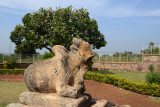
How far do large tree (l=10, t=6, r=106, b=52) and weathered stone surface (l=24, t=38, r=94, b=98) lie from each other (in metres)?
12.9

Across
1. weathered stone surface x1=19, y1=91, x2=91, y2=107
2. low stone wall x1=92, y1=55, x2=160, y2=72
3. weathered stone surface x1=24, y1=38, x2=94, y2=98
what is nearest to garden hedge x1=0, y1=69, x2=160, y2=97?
weathered stone surface x1=19, y1=91, x2=91, y2=107

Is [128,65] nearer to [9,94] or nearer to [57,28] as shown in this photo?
[57,28]

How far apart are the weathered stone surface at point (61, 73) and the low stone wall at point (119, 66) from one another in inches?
740

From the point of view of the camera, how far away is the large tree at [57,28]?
17203mm

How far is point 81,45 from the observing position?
3.89 metres

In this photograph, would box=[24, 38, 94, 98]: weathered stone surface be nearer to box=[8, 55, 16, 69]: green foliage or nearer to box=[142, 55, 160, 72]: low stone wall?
box=[8, 55, 16, 69]: green foliage

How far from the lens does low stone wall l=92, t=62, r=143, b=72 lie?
21.3 meters

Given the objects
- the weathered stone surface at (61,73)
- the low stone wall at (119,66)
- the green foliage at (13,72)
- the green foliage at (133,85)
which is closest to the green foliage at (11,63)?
the green foliage at (13,72)

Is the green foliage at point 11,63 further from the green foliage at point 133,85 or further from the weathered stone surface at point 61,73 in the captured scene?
the weathered stone surface at point 61,73

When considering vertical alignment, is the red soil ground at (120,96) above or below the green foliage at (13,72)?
below

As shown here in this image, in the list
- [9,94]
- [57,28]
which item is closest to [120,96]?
[9,94]

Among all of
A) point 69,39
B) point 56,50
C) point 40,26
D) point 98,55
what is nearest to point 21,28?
point 40,26

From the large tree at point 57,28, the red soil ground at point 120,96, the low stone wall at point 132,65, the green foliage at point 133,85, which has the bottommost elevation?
the red soil ground at point 120,96

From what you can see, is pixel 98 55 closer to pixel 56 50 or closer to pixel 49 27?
pixel 49 27
